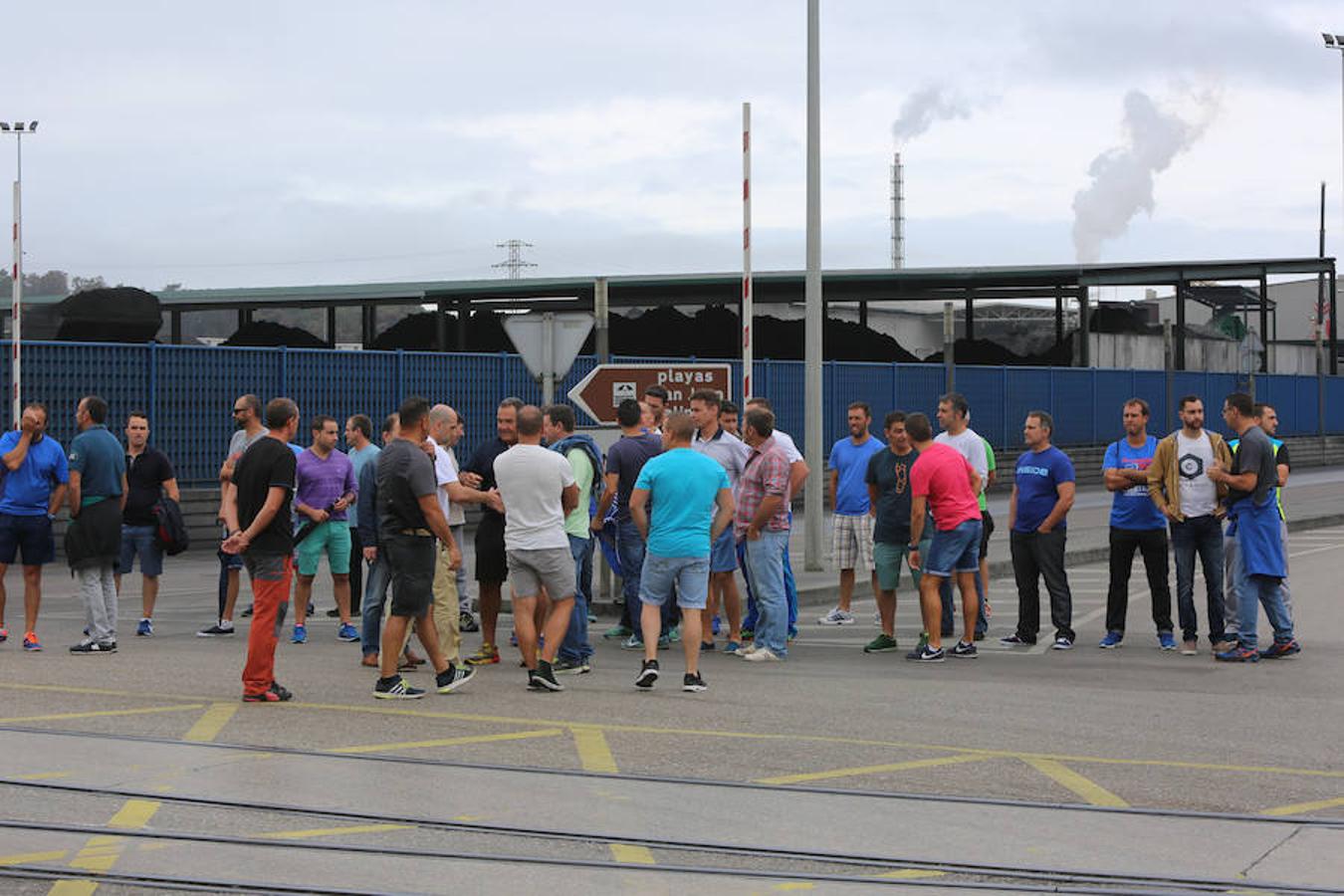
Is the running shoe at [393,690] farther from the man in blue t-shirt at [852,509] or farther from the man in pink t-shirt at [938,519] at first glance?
the man in blue t-shirt at [852,509]

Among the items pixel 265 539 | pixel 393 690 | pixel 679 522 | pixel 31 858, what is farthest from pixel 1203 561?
pixel 31 858

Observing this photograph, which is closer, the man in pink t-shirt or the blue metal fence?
the man in pink t-shirt

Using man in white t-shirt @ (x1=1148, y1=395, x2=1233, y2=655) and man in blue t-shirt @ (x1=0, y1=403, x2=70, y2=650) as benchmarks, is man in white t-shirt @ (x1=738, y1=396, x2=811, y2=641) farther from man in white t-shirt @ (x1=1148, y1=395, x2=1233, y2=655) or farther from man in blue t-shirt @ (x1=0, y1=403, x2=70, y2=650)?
man in blue t-shirt @ (x1=0, y1=403, x2=70, y2=650)

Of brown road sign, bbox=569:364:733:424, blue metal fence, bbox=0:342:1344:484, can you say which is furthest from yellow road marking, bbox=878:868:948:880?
blue metal fence, bbox=0:342:1344:484

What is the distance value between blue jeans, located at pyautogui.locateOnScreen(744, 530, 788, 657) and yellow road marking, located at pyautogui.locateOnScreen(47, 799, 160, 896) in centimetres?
558

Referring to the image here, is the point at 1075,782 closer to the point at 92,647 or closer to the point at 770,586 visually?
the point at 770,586

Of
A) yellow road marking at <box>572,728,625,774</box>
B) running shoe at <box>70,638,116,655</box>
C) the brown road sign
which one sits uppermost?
the brown road sign

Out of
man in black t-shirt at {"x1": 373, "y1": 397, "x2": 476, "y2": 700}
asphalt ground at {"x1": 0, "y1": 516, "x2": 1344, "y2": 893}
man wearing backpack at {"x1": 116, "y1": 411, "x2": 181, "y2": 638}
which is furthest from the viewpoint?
man wearing backpack at {"x1": 116, "y1": 411, "x2": 181, "y2": 638}

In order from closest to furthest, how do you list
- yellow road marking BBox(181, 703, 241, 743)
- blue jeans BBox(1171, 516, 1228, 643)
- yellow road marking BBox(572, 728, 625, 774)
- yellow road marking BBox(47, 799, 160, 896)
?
1. yellow road marking BBox(47, 799, 160, 896)
2. yellow road marking BBox(572, 728, 625, 774)
3. yellow road marking BBox(181, 703, 241, 743)
4. blue jeans BBox(1171, 516, 1228, 643)

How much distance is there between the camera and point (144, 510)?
530 inches

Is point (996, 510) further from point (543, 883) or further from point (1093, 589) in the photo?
point (543, 883)

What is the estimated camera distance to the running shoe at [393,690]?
10.0m

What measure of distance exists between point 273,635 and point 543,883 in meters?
4.39

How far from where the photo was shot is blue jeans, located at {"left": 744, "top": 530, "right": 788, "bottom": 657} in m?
12.0
